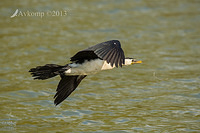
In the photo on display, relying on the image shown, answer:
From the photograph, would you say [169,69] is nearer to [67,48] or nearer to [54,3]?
[67,48]

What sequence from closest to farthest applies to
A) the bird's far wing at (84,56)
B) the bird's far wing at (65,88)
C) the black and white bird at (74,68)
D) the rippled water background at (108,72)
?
the black and white bird at (74,68)
the bird's far wing at (84,56)
the bird's far wing at (65,88)
the rippled water background at (108,72)

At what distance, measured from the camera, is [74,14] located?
16.7 m

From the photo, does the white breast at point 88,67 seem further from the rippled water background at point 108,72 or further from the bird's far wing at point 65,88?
the rippled water background at point 108,72

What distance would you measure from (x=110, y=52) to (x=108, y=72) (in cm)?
462

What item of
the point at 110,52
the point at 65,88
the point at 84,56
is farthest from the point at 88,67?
the point at 110,52

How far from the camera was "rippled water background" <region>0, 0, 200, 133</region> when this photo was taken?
8.55 m

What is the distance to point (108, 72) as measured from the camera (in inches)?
464

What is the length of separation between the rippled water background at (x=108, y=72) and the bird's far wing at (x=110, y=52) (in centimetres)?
157

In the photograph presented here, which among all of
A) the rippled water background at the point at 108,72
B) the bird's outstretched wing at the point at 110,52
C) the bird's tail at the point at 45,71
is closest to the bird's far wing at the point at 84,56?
the bird's tail at the point at 45,71

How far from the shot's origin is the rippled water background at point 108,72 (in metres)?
8.55

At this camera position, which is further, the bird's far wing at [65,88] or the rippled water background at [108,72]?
the rippled water background at [108,72]

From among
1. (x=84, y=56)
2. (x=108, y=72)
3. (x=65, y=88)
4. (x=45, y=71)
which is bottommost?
(x=65, y=88)

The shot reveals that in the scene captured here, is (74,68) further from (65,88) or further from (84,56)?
(65,88)

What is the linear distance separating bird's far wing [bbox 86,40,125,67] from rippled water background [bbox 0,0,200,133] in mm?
1568
